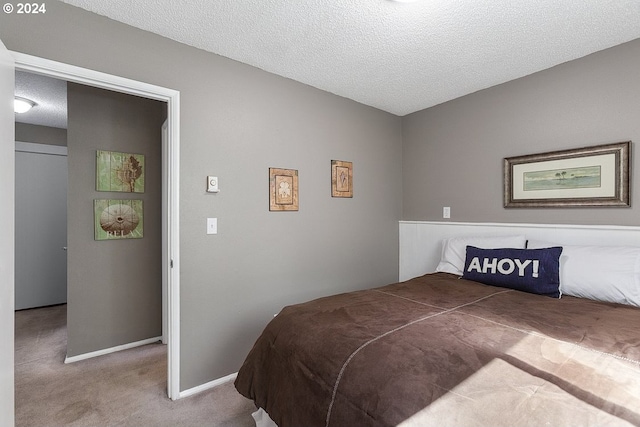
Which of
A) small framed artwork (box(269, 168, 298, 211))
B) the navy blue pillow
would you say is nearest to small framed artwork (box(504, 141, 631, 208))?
the navy blue pillow

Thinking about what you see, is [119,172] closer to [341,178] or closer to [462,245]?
[341,178]

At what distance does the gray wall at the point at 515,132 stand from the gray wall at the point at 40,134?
4719 mm

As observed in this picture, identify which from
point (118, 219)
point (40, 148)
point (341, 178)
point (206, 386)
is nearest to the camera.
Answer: point (206, 386)

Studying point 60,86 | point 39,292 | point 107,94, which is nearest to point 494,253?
point 107,94

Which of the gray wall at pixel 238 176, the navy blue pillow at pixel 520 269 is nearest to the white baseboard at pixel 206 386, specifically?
the gray wall at pixel 238 176

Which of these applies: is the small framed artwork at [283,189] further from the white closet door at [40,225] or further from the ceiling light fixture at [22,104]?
the white closet door at [40,225]

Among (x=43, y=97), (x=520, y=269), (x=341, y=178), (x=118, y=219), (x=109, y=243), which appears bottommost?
(x=520, y=269)

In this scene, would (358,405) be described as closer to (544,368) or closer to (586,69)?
(544,368)

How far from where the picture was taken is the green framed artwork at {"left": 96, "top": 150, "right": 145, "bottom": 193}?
109 inches

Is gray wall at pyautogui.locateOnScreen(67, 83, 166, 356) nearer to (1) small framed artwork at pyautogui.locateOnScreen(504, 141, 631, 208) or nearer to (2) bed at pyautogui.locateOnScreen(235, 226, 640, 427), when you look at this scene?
(2) bed at pyautogui.locateOnScreen(235, 226, 640, 427)

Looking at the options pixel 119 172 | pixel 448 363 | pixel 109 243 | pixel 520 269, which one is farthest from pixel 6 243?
pixel 520 269

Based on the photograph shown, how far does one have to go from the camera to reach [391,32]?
6.36 feet

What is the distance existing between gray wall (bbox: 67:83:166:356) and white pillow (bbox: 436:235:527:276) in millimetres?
2782

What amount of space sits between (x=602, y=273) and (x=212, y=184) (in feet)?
8.59
